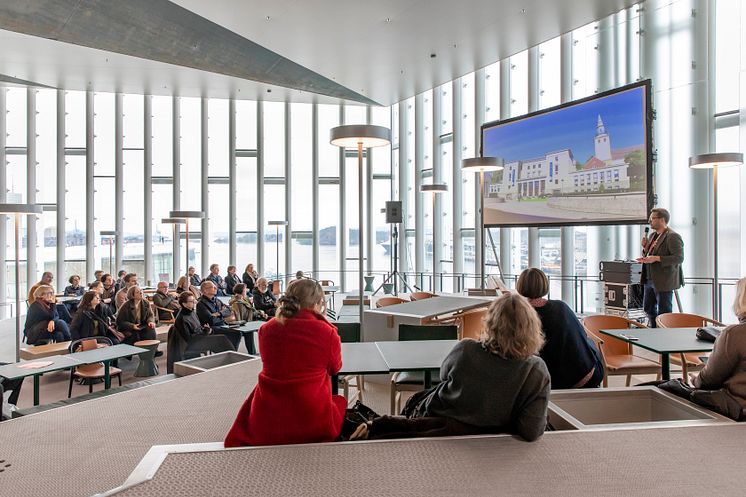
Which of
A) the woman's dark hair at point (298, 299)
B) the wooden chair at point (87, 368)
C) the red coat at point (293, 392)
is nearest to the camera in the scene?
the red coat at point (293, 392)

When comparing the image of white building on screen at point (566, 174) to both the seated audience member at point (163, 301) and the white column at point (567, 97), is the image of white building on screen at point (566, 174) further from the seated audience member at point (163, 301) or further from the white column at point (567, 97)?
the seated audience member at point (163, 301)

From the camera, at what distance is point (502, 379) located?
192 cm

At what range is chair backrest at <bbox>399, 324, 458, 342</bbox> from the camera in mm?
3848

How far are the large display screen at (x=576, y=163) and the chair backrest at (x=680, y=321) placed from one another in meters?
2.88

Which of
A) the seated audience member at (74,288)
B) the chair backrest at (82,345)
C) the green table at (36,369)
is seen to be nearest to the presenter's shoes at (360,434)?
the green table at (36,369)

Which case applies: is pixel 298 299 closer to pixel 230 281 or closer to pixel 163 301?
pixel 163 301

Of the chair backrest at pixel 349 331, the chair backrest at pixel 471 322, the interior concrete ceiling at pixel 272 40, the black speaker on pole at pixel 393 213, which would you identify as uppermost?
the interior concrete ceiling at pixel 272 40

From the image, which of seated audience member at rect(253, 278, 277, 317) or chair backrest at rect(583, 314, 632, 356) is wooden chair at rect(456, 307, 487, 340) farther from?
seated audience member at rect(253, 278, 277, 317)

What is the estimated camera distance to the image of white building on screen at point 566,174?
23.8 feet

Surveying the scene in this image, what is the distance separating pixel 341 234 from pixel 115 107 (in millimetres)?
6977

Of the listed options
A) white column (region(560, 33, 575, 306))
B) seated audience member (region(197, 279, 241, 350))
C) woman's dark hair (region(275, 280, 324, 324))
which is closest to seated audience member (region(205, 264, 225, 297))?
seated audience member (region(197, 279, 241, 350))

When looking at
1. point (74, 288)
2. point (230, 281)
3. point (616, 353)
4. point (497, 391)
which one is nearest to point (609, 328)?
point (616, 353)

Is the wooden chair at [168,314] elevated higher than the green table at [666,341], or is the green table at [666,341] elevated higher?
the green table at [666,341]

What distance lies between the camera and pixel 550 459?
1.73m
